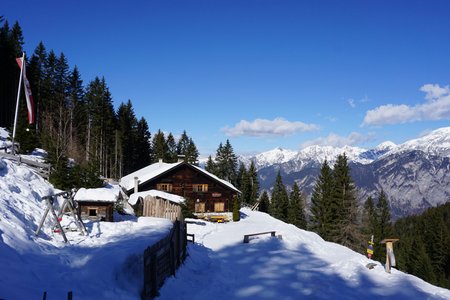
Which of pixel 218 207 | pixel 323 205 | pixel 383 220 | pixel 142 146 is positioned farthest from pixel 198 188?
pixel 383 220

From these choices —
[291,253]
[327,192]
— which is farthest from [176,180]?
[291,253]

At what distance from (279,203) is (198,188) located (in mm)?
34974

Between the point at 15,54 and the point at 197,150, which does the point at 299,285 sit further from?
the point at 197,150

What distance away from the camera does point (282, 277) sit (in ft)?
55.4

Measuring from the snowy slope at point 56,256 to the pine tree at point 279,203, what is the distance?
62.0 meters

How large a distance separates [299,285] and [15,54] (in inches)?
2221

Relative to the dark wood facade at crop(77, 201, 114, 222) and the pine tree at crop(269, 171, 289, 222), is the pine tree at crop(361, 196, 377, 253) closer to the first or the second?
the pine tree at crop(269, 171, 289, 222)

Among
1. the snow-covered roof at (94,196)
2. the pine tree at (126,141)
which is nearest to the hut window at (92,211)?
the snow-covered roof at (94,196)

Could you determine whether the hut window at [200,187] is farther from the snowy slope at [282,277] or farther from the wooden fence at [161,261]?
the wooden fence at [161,261]

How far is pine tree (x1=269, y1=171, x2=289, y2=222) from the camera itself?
78.7m

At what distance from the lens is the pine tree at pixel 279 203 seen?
258 feet

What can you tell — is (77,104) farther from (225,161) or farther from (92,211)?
(92,211)

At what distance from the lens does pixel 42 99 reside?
60.4 metres

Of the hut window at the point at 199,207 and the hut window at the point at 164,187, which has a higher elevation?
the hut window at the point at 164,187
